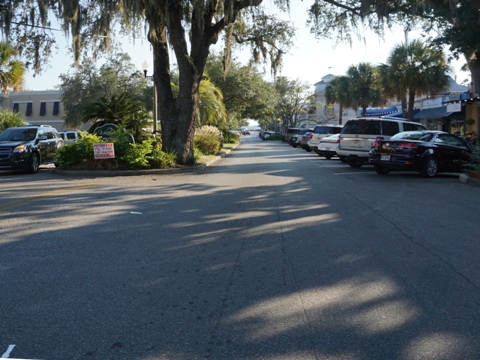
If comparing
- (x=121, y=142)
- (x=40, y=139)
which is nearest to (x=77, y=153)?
(x=121, y=142)

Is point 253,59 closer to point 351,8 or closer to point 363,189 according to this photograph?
point 351,8

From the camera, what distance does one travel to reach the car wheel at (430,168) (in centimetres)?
1639

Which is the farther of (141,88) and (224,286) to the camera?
(141,88)

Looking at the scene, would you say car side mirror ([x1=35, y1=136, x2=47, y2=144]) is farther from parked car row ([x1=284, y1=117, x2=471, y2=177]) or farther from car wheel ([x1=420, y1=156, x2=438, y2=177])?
car wheel ([x1=420, y1=156, x2=438, y2=177])

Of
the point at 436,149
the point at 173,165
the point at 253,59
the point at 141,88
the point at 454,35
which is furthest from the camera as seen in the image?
the point at 141,88

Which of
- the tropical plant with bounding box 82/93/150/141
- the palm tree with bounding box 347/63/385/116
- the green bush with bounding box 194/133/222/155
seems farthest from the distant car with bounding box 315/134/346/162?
the palm tree with bounding box 347/63/385/116

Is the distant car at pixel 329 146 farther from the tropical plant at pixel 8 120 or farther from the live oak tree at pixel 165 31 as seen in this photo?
the tropical plant at pixel 8 120

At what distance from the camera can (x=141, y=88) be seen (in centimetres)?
5166

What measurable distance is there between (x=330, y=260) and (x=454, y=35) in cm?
1419

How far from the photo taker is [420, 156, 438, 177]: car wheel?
1639 cm

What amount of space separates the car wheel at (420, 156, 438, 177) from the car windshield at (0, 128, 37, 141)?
46.0 ft

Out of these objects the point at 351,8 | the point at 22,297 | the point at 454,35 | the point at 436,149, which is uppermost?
the point at 351,8

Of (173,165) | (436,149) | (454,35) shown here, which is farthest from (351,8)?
(173,165)

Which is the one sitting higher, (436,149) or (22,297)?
(436,149)
